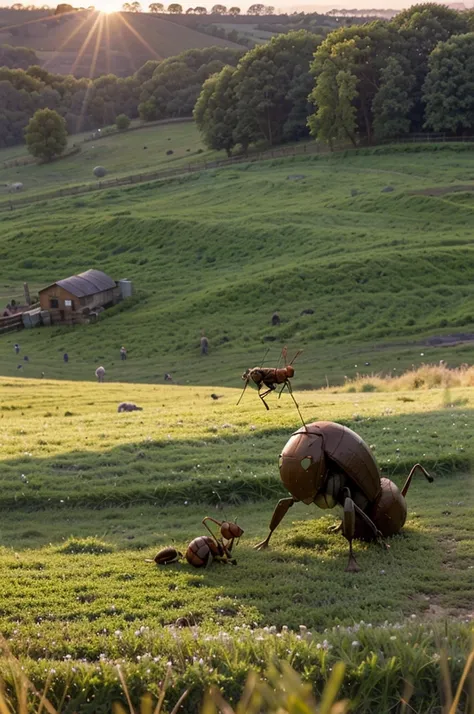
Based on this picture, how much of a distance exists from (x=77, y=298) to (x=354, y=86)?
49.1 meters

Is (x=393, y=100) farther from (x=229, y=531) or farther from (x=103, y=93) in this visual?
(x=229, y=531)

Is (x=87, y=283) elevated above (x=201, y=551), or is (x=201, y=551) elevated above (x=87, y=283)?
(x=201, y=551)

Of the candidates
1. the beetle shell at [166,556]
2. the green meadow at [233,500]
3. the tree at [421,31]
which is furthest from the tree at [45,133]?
the beetle shell at [166,556]

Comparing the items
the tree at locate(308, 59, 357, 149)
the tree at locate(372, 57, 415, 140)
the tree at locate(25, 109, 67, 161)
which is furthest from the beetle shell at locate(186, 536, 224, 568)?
the tree at locate(25, 109, 67, 161)

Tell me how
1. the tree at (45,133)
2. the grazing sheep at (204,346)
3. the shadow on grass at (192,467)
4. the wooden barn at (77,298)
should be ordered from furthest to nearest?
the tree at (45,133)
the wooden barn at (77,298)
the grazing sheep at (204,346)
the shadow on grass at (192,467)

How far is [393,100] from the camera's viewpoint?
9681 cm

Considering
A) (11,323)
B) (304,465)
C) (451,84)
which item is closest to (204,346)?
(11,323)

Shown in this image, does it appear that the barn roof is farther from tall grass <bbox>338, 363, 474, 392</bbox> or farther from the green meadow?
tall grass <bbox>338, 363, 474, 392</bbox>

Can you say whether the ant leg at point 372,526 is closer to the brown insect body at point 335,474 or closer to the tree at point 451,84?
the brown insect body at point 335,474

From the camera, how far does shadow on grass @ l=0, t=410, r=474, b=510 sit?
602 inches

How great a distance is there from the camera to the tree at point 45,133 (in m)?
132

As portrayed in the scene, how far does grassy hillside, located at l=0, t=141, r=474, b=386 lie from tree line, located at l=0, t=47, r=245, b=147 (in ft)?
202

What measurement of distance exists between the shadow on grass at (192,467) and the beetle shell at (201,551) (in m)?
3.58

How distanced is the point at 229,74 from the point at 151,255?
4583cm
